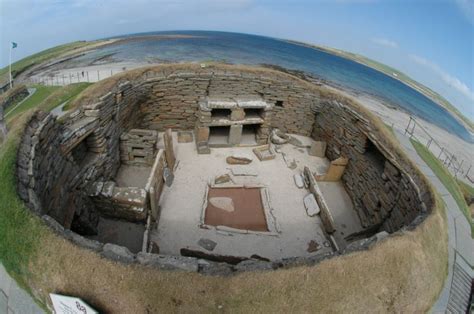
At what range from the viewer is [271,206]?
803 centimetres

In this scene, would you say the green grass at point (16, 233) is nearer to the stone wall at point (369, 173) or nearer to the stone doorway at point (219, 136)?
the stone doorway at point (219, 136)

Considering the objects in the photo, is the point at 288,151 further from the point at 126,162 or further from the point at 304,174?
the point at 126,162

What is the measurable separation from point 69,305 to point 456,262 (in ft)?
23.9

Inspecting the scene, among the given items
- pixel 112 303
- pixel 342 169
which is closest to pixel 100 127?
pixel 112 303

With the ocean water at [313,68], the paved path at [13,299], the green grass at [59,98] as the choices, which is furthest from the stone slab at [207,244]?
the ocean water at [313,68]

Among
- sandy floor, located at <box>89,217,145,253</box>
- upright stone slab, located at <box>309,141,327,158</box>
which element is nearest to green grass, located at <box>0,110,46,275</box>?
sandy floor, located at <box>89,217,145,253</box>

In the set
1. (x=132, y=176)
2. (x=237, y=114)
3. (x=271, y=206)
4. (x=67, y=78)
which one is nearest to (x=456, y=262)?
(x=271, y=206)

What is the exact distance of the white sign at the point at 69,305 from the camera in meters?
3.24

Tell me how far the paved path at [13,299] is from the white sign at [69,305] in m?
0.91

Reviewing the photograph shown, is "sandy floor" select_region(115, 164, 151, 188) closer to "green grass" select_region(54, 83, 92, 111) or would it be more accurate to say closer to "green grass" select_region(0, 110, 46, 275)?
"green grass" select_region(54, 83, 92, 111)

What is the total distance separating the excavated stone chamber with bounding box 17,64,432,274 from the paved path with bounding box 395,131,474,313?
1.02m

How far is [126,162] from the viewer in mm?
9438

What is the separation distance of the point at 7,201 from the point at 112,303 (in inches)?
101

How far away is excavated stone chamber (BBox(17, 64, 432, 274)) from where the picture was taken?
19.0 ft
